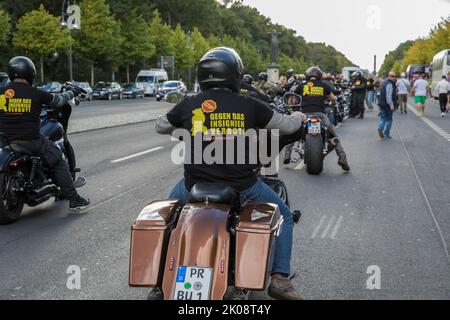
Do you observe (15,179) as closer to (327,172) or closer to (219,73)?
(219,73)

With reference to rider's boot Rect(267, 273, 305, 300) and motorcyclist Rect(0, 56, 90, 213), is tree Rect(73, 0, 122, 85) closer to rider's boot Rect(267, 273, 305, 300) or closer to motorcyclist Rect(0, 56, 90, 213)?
motorcyclist Rect(0, 56, 90, 213)

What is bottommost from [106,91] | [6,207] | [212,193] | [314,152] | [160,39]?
[106,91]

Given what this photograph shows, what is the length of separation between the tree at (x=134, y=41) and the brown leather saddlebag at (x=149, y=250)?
6292cm

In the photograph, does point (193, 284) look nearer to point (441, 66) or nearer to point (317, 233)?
point (317, 233)

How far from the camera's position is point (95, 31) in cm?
5728

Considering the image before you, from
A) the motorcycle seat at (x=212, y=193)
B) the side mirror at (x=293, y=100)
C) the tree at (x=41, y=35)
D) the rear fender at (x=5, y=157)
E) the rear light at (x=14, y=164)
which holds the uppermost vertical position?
the tree at (x=41, y=35)

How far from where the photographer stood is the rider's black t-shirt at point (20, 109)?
686 cm

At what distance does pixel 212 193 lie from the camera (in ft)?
12.1

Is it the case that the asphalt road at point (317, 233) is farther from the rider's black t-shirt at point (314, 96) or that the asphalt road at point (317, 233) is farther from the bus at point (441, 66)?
the bus at point (441, 66)

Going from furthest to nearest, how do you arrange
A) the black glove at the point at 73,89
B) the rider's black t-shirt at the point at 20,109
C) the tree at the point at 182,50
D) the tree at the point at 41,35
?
the tree at the point at 182,50 < the tree at the point at 41,35 < the black glove at the point at 73,89 < the rider's black t-shirt at the point at 20,109

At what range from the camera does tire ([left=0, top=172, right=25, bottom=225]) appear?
266 inches

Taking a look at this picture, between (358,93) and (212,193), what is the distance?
23.6 m

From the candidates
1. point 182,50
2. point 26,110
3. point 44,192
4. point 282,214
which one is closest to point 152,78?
point 182,50

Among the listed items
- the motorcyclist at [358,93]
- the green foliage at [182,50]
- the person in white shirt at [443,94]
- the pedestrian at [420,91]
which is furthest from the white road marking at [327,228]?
the green foliage at [182,50]
